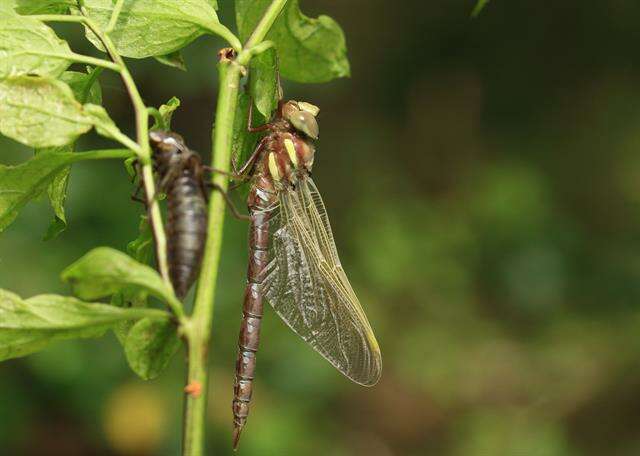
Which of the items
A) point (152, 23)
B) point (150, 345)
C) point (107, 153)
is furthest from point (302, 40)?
point (150, 345)

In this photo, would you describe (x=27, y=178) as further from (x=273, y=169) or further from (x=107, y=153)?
(x=273, y=169)

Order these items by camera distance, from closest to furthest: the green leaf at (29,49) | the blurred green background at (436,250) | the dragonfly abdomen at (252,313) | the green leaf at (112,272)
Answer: the green leaf at (112,272), the green leaf at (29,49), the dragonfly abdomen at (252,313), the blurred green background at (436,250)

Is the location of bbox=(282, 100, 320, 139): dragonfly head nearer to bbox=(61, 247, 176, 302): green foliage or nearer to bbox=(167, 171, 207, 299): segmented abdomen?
bbox=(167, 171, 207, 299): segmented abdomen

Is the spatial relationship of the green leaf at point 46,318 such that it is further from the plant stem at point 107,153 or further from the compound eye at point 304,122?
the compound eye at point 304,122

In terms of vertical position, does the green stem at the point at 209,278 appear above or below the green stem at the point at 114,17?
below

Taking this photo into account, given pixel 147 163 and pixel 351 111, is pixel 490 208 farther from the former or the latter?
pixel 147 163

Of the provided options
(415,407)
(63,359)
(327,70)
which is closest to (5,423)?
(63,359)

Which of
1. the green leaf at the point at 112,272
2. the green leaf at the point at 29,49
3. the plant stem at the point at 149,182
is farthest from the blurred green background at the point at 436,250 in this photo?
the green leaf at the point at 112,272

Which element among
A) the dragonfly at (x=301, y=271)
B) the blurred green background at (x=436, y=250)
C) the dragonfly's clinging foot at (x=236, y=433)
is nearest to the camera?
the dragonfly's clinging foot at (x=236, y=433)
